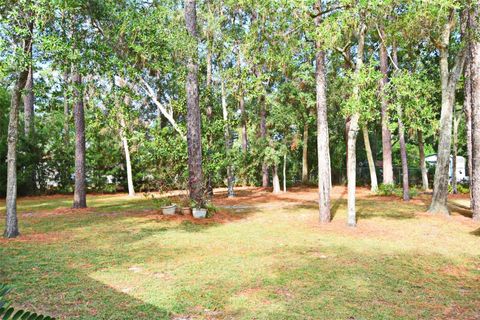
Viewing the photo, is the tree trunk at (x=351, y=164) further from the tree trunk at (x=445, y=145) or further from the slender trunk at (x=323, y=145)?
the tree trunk at (x=445, y=145)

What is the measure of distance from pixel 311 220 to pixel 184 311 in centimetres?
753

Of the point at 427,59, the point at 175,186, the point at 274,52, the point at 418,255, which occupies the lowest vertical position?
the point at 418,255

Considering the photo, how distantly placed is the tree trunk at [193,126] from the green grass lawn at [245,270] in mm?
1429

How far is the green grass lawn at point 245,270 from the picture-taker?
4.26 m

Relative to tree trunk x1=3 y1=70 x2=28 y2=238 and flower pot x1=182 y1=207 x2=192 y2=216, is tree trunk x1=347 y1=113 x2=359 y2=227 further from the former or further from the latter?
tree trunk x1=3 y1=70 x2=28 y2=238

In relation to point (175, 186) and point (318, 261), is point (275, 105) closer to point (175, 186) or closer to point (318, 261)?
point (175, 186)

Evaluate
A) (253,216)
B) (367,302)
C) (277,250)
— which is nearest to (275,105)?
(253,216)

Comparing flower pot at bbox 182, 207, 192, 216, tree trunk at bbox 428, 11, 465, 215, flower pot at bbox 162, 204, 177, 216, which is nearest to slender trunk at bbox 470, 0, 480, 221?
tree trunk at bbox 428, 11, 465, 215

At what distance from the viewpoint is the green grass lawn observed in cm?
426

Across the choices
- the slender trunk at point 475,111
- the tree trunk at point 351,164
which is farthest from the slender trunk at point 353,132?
the slender trunk at point 475,111

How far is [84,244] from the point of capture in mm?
7715

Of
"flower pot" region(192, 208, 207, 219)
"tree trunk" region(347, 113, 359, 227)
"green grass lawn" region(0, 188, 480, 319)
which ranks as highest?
"tree trunk" region(347, 113, 359, 227)

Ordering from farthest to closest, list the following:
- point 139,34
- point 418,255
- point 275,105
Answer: point 275,105 < point 139,34 < point 418,255

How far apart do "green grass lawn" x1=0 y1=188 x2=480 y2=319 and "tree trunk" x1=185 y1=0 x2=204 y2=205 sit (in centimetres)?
143
